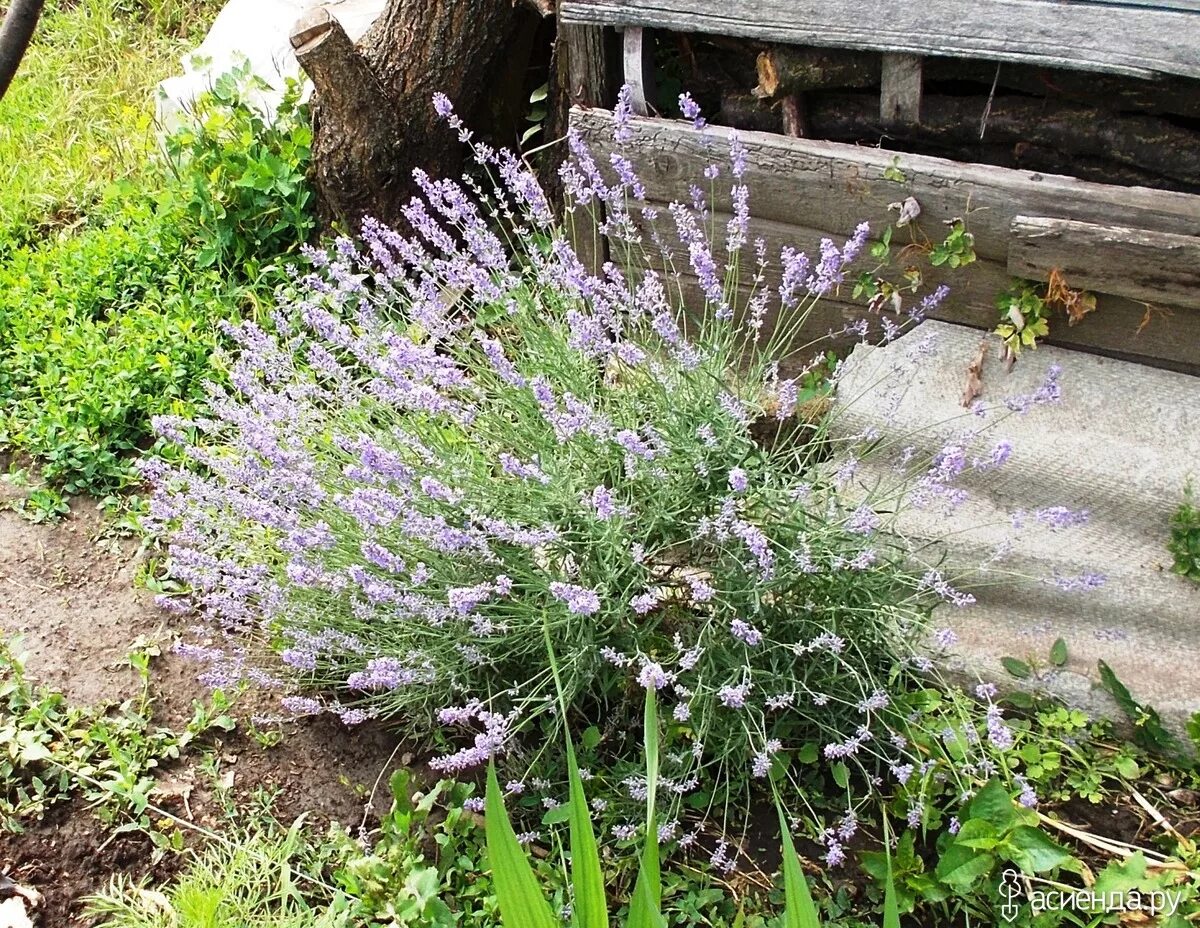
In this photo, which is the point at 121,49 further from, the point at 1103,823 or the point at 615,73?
the point at 1103,823

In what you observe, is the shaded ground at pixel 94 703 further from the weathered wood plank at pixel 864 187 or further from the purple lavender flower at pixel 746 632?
the weathered wood plank at pixel 864 187

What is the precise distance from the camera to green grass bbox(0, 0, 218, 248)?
493 centimetres

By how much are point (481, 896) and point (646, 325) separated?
1.60m

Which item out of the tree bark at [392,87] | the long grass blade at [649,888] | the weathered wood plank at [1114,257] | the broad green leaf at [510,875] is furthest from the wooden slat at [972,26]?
the broad green leaf at [510,875]

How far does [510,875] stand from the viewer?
5.16 feet

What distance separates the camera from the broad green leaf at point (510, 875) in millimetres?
1554

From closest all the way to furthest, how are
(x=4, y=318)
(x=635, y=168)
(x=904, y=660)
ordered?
(x=904, y=660) → (x=635, y=168) → (x=4, y=318)

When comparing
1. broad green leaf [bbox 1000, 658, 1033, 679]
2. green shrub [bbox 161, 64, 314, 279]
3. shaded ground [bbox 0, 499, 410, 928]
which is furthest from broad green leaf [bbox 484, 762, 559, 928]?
green shrub [bbox 161, 64, 314, 279]

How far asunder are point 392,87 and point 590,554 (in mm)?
2360

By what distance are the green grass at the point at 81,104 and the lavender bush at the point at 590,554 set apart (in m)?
2.67

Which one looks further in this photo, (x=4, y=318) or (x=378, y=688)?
(x=4, y=318)

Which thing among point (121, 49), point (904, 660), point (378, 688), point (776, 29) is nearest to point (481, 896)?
point (378, 688)

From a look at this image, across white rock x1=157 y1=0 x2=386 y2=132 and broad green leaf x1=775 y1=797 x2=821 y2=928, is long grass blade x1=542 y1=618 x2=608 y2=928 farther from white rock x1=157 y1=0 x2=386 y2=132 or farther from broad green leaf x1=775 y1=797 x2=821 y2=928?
white rock x1=157 y1=0 x2=386 y2=132

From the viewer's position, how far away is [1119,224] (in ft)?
9.14
